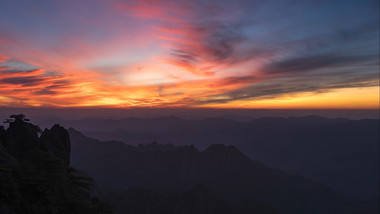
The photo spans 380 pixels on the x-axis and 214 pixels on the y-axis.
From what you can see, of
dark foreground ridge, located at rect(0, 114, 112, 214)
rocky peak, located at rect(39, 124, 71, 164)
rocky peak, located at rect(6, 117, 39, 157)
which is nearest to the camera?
dark foreground ridge, located at rect(0, 114, 112, 214)

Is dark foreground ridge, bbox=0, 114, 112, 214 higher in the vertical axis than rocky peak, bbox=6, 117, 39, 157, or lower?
lower

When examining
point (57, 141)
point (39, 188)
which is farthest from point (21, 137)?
point (39, 188)

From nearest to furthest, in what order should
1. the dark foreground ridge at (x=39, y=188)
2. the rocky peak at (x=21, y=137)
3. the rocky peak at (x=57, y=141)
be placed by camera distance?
the dark foreground ridge at (x=39, y=188) → the rocky peak at (x=21, y=137) → the rocky peak at (x=57, y=141)

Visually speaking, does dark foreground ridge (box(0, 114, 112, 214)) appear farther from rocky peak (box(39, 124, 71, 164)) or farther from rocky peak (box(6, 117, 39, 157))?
rocky peak (box(39, 124, 71, 164))

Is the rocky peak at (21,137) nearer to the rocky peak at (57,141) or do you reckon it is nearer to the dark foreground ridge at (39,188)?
the rocky peak at (57,141)

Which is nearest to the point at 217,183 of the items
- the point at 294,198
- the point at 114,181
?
the point at 294,198

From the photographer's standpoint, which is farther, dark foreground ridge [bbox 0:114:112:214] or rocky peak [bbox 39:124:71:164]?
rocky peak [bbox 39:124:71:164]

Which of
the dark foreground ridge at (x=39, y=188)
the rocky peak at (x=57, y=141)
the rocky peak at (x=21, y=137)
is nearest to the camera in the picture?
the dark foreground ridge at (x=39, y=188)

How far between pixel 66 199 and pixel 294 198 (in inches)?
8169

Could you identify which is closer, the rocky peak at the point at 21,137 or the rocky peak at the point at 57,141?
the rocky peak at the point at 21,137

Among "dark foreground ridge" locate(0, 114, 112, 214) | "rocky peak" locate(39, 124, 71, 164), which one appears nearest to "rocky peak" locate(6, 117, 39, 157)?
"rocky peak" locate(39, 124, 71, 164)

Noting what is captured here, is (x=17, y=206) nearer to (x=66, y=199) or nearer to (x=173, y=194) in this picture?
(x=66, y=199)

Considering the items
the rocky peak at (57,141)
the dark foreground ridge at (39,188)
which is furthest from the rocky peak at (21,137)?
the dark foreground ridge at (39,188)

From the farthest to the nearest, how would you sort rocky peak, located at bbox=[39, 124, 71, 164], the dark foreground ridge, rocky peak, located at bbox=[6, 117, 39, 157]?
rocky peak, located at bbox=[39, 124, 71, 164] < rocky peak, located at bbox=[6, 117, 39, 157] < the dark foreground ridge
